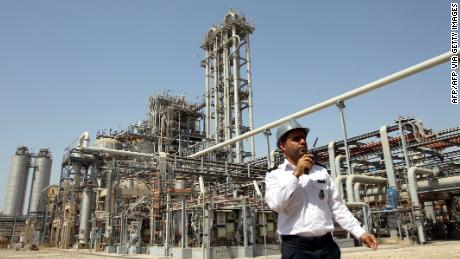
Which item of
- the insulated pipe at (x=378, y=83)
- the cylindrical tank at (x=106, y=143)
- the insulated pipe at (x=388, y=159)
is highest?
the cylindrical tank at (x=106, y=143)

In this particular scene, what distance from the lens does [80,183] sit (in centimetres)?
2894

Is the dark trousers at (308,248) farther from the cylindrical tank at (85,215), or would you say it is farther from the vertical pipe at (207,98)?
the vertical pipe at (207,98)

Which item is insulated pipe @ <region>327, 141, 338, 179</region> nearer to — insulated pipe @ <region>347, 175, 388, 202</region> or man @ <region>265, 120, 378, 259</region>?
insulated pipe @ <region>347, 175, 388, 202</region>

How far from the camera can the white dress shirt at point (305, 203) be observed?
2156 mm

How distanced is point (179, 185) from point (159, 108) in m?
16.0

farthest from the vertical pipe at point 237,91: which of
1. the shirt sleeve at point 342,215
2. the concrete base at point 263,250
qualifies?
the shirt sleeve at point 342,215

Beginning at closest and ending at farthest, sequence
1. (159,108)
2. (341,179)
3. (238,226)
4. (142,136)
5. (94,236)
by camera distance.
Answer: (238,226) → (341,179) → (94,236) → (142,136) → (159,108)

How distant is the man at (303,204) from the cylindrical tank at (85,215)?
2589 cm

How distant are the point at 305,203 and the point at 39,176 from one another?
42544 millimetres

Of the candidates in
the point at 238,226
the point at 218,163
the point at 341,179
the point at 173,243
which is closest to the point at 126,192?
the point at 218,163

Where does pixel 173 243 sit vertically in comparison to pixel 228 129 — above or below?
below

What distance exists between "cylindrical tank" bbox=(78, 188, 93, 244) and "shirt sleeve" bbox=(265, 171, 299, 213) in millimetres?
25899

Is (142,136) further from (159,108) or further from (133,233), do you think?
(133,233)

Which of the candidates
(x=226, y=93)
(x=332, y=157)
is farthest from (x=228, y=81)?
(x=332, y=157)
